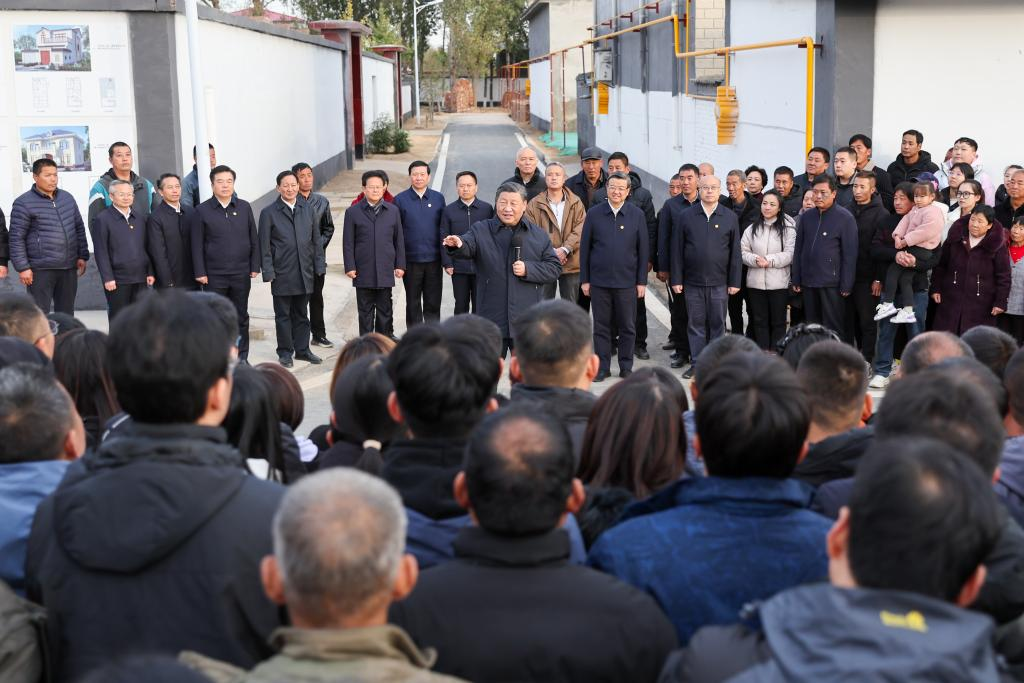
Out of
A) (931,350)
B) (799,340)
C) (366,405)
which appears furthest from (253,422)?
(931,350)

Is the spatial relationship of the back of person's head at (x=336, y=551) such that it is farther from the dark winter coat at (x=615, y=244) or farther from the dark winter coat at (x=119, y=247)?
the dark winter coat at (x=119, y=247)

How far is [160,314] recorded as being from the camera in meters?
2.73

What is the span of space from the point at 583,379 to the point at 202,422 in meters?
1.80

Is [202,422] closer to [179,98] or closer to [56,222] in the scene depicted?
[56,222]

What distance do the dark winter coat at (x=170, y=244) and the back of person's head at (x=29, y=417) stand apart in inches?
259

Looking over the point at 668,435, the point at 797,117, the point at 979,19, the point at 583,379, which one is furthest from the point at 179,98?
the point at 668,435

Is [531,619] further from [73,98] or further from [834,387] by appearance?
[73,98]

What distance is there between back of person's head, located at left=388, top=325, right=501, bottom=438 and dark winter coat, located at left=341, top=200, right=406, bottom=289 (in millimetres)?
6842

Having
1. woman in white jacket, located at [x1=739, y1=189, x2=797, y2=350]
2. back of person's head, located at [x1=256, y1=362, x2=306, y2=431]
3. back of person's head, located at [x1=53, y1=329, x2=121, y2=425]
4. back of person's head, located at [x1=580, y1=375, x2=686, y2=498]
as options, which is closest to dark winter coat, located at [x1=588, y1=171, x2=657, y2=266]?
Answer: woman in white jacket, located at [x1=739, y1=189, x2=797, y2=350]

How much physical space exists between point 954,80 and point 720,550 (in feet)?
32.4

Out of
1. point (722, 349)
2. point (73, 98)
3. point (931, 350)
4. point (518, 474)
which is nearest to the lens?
point (518, 474)

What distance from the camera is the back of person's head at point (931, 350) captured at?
14.6ft

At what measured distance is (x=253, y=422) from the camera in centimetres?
403

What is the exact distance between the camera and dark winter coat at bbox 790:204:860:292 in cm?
904
